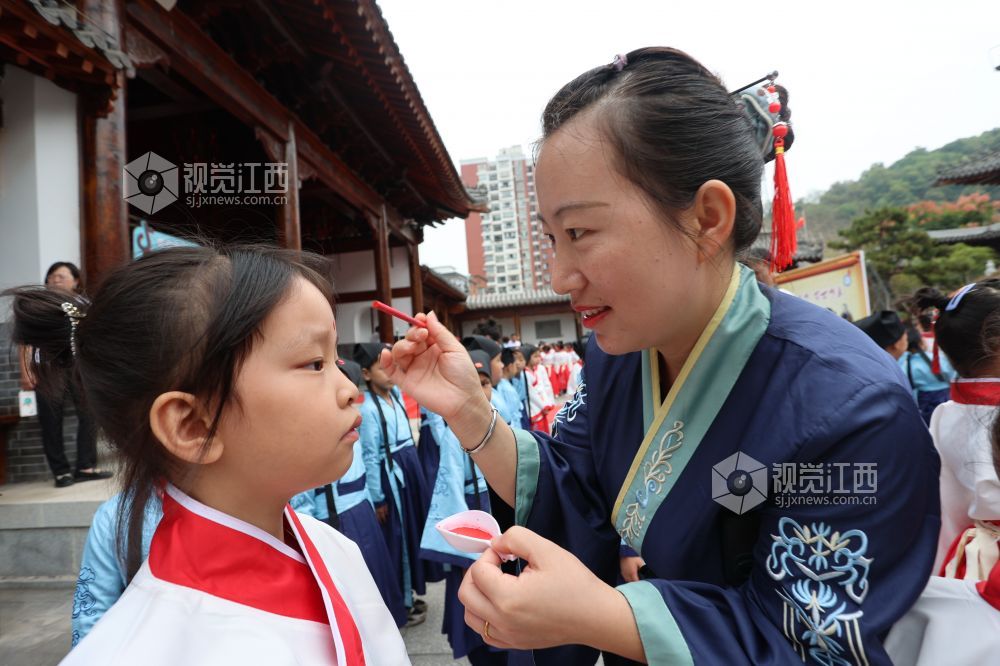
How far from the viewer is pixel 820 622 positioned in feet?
3.17

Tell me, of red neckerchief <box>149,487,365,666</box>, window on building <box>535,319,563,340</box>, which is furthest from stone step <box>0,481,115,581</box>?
window on building <box>535,319,563,340</box>

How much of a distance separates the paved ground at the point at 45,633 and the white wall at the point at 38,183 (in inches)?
79.7

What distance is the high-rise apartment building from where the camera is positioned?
69.4 metres

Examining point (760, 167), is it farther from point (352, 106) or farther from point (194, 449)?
point (352, 106)

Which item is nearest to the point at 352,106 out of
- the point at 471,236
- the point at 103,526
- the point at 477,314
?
the point at 103,526

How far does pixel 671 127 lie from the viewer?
1.17 metres

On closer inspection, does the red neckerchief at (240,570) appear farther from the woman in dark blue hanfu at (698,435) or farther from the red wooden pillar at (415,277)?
the red wooden pillar at (415,277)

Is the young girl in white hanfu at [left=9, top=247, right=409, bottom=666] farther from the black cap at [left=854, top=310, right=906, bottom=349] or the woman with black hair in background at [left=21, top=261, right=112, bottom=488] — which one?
the black cap at [left=854, top=310, right=906, bottom=349]

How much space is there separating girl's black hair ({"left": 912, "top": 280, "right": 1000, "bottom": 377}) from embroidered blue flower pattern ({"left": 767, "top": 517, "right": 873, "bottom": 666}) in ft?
4.86

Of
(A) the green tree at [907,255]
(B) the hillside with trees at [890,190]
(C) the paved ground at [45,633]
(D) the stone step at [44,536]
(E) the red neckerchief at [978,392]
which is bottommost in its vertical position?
(C) the paved ground at [45,633]

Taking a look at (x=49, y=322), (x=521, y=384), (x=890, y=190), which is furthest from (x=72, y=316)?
(x=890, y=190)

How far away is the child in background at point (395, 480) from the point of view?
3.78m

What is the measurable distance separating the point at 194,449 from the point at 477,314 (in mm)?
23620

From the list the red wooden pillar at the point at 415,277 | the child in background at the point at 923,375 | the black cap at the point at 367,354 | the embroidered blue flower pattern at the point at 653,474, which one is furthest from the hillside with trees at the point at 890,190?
the embroidered blue flower pattern at the point at 653,474
